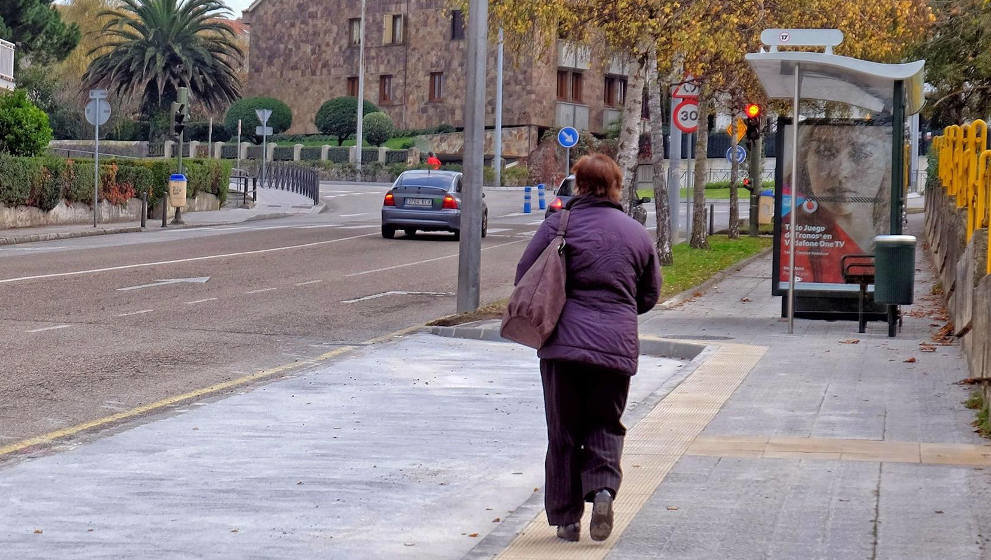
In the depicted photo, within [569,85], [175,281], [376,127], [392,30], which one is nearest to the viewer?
[175,281]

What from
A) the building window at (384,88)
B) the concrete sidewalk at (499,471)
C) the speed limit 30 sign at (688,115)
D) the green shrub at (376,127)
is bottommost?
the concrete sidewalk at (499,471)

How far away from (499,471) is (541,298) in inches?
82.9

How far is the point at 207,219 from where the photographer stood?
3984 centimetres

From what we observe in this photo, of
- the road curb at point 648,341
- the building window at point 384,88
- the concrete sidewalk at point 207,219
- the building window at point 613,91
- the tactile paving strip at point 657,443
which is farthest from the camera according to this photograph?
the building window at point 384,88

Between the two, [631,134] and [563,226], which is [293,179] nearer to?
[631,134]

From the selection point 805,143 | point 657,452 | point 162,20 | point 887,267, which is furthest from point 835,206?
point 162,20

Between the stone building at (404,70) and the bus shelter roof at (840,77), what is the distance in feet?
190

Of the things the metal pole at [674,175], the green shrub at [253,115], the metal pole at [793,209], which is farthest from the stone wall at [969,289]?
the green shrub at [253,115]

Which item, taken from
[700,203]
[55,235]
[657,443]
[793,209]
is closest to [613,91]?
[700,203]

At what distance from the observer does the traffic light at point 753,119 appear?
1207 inches

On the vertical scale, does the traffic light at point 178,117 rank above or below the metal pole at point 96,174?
above

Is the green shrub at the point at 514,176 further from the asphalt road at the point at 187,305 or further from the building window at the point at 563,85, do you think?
the asphalt road at the point at 187,305

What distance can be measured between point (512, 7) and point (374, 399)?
1506 centimetres

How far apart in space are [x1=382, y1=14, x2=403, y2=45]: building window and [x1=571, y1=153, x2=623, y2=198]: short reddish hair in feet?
247
